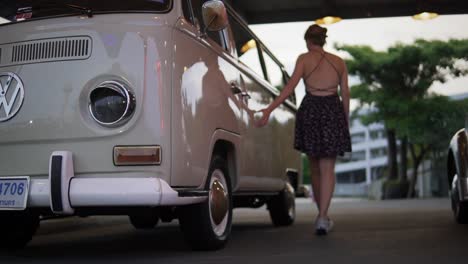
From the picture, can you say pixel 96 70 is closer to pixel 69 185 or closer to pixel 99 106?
pixel 99 106

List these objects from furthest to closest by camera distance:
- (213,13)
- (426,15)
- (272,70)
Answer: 1. (426,15)
2. (272,70)
3. (213,13)

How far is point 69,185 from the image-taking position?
13.7 feet

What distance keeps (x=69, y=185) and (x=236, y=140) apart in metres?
1.75

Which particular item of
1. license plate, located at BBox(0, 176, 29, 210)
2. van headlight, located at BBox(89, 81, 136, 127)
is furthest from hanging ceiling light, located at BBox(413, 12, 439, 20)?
license plate, located at BBox(0, 176, 29, 210)

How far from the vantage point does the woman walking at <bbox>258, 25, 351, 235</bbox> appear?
6.39 metres

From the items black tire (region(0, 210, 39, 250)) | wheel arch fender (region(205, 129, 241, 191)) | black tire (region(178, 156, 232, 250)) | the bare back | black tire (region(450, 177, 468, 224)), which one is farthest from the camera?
black tire (region(450, 177, 468, 224))

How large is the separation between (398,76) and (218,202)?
27.3 metres

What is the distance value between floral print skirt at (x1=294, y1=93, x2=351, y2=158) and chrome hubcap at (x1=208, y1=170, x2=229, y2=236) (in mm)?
1431

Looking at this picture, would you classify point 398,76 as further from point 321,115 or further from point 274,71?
point 321,115

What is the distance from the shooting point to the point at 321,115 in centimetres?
640

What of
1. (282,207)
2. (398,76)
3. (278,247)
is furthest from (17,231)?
(398,76)

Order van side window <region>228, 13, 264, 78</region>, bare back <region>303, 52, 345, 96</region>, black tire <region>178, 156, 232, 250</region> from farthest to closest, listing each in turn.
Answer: bare back <region>303, 52, 345, 96</region>
van side window <region>228, 13, 264, 78</region>
black tire <region>178, 156, 232, 250</region>

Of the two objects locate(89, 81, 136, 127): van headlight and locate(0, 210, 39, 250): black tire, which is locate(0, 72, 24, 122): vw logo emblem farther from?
locate(0, 210, 39, 250): black tire

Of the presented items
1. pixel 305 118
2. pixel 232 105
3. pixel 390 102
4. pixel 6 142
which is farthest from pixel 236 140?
pixel 390 102
